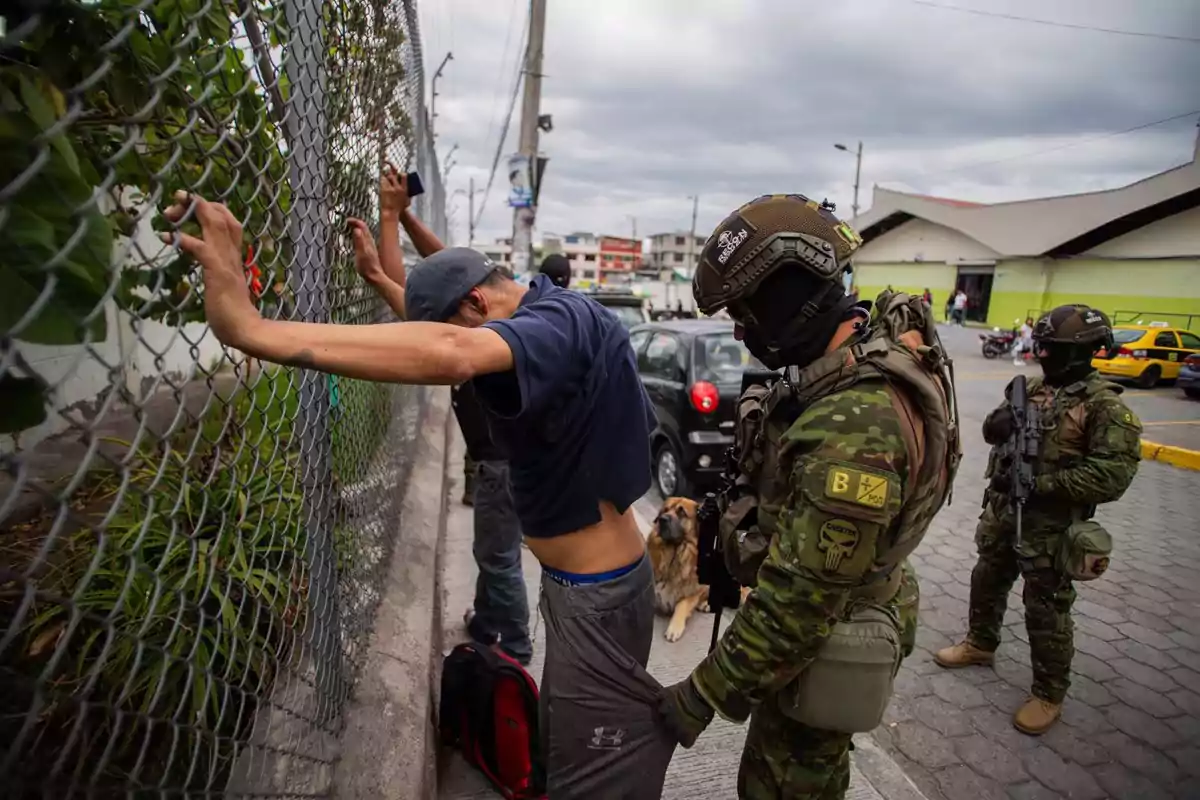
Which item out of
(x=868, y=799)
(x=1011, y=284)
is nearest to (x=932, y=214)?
(x=1011, y=284)

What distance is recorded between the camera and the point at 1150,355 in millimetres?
15734

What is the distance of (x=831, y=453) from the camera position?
1.58 metres

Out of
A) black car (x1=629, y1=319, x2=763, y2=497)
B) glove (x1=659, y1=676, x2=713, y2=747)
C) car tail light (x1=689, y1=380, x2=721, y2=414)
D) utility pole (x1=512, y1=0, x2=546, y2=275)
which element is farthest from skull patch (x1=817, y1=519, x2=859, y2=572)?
utility pole (x1=512, y1=0, x2=546, y2=275)

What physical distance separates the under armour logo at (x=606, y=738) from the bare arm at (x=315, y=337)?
1107 millimetres

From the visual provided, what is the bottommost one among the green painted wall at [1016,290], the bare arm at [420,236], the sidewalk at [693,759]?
the sidewalk at [693,759]

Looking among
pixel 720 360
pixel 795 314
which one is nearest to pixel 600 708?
pixel 795 314

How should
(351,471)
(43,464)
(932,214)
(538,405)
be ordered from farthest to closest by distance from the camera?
1. (932,214)
2. (43,464)
3. (351,471)
4. (538,405)

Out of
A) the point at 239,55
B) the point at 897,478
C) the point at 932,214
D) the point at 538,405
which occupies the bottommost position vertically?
the point at 897,478

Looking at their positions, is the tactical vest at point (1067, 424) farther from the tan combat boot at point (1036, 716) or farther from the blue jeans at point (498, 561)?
the blue jeans at point (498, 561)

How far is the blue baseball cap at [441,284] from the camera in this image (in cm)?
176

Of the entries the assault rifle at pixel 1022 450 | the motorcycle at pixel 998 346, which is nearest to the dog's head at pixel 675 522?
the assault rifle at pixel 1022 450

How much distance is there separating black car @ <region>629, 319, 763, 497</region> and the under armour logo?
3.90 m

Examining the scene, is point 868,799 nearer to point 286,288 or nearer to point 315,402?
point 315,402

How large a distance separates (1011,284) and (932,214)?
6.22 meters
